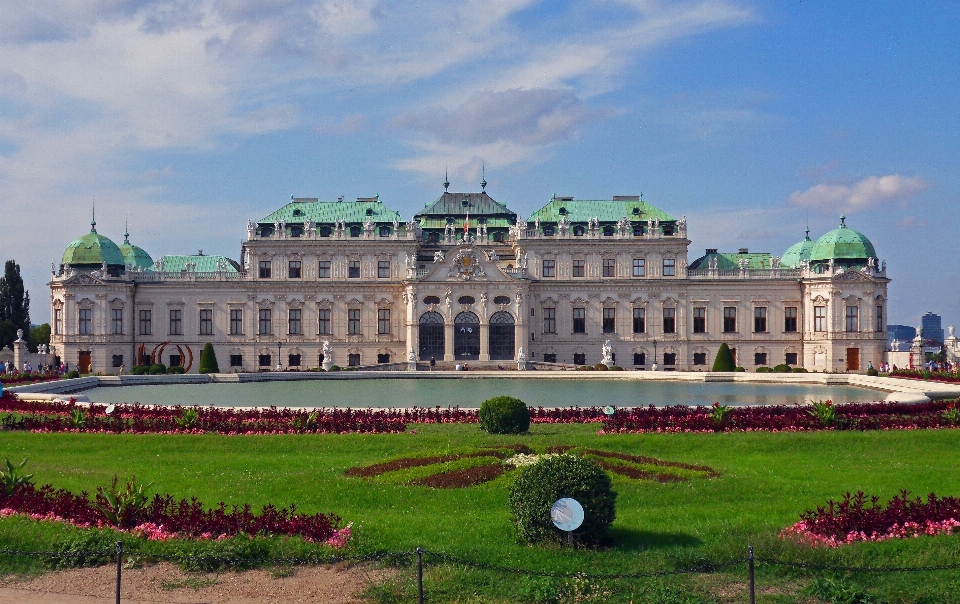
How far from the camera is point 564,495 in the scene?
13.8 m

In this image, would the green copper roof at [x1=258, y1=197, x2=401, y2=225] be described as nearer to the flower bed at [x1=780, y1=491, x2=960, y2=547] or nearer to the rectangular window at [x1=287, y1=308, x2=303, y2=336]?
the rectangular window at [x1=287, y1=308, x2=303, y2=336]

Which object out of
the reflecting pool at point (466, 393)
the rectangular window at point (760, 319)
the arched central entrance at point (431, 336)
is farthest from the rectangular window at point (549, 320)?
the reflecting pool at point (466, 393)

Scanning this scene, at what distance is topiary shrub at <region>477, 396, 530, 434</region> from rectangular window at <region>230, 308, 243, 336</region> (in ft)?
173

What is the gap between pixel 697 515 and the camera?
16.0 meters

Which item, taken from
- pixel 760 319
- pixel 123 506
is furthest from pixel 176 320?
pixel 123 506

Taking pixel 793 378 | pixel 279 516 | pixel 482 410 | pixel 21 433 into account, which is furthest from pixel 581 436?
pixel 793 378

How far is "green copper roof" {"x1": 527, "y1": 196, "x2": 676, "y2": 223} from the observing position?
77.3 m

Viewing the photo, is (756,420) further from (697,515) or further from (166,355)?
(166,355)

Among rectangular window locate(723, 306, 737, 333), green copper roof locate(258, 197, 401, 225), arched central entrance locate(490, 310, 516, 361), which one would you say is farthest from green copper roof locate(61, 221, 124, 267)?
rectangular window locate(723, 306, 737, 333)

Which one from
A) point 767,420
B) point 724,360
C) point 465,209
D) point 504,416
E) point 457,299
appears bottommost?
point 767,420

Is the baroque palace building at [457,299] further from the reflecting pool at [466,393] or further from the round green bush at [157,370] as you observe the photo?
the reflecting pool at [466,393]

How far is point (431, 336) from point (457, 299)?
11.1 feet

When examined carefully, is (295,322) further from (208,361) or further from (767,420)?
(767,420)

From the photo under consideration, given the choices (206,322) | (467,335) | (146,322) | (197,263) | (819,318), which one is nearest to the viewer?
(819,318)
